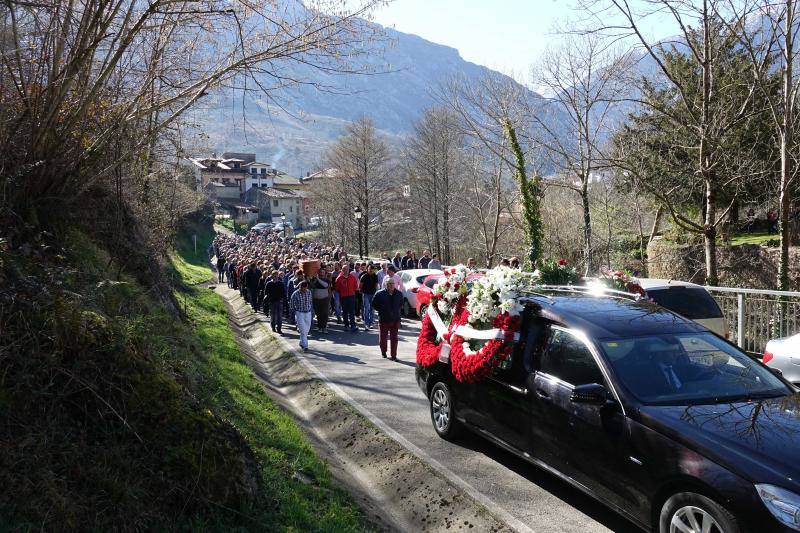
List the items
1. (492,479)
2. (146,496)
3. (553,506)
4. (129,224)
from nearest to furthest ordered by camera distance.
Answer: (146,496) < (553,506) < (492,479) < (129,224)

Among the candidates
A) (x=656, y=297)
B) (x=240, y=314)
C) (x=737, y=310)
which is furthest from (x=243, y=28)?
(x=240, y=314)

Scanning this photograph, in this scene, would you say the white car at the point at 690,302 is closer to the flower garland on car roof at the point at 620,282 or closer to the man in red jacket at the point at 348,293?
the flower garland on car roof at the point at 620,282

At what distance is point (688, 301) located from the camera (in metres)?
10.6

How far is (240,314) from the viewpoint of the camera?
23.8 metres

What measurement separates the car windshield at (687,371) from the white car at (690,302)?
466 centimetres

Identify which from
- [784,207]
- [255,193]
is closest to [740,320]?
[784,207]

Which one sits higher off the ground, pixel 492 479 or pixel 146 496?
pixel 146 496

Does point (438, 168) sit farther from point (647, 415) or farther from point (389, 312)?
point (647, 415)

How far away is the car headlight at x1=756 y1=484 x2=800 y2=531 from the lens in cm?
379

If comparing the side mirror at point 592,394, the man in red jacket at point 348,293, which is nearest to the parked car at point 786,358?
the side mirror at point 592,394

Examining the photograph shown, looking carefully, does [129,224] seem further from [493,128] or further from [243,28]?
[493,128]

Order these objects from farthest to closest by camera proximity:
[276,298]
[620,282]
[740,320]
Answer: [276,298]
[740,320]
[620,282]

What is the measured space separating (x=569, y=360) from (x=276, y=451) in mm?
2970

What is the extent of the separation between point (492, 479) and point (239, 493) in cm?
292
